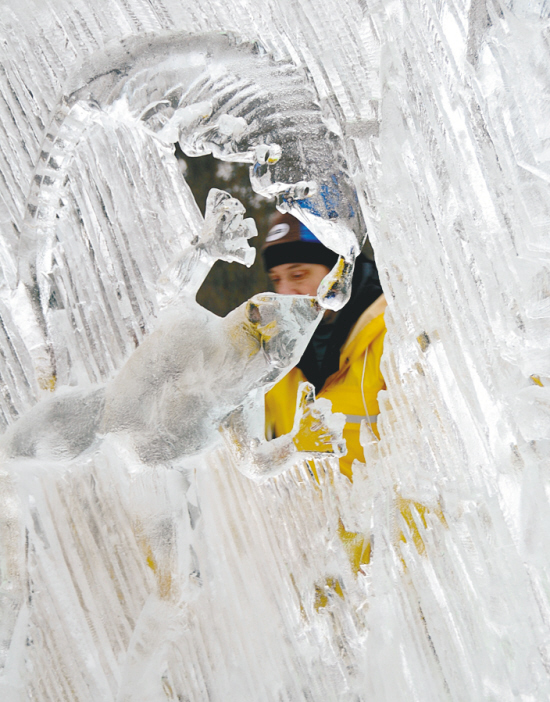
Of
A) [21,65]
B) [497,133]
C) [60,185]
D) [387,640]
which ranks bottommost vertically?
[387,640]

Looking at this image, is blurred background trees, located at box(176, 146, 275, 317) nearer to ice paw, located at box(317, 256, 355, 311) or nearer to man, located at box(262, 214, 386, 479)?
man, located at box(262, 214, 386, 479)

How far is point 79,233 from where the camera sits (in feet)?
1.71

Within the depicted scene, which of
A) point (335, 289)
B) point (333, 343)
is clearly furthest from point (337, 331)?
point (335, 289)

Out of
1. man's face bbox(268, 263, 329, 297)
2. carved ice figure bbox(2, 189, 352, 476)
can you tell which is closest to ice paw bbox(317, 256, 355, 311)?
carved ice figure bbox(2, 189, 352, 476)

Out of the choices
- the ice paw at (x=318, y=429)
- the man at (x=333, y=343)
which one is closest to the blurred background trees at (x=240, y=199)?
the man at (x=333, y=343)

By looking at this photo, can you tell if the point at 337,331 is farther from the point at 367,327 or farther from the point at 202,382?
the point at 202,382

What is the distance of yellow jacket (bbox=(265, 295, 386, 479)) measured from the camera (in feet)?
1.49

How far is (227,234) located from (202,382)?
0.38ft

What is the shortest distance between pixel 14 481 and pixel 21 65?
373 mm

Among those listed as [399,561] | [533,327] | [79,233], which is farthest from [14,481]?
[533,327]

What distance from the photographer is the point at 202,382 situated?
433 millimetres

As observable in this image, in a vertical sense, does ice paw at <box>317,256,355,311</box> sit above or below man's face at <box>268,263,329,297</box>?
below

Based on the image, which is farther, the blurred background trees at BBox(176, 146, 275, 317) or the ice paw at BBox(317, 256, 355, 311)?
the blurred background trees at BBox(176, 146, 275, 317)

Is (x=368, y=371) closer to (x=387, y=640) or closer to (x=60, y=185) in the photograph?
(x=387, y=640)
